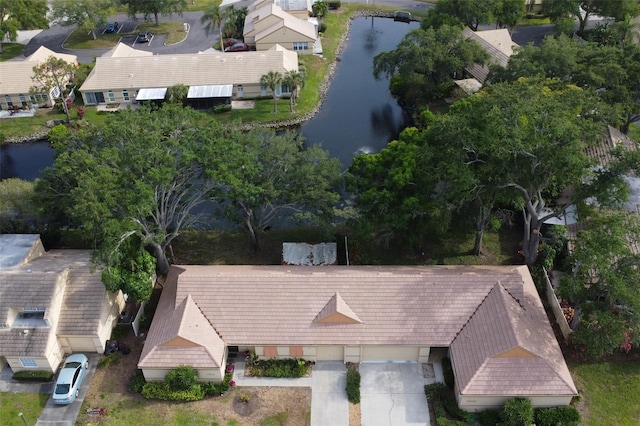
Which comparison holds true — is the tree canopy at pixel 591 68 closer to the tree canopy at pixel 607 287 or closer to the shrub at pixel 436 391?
the tree canopy at pixel 607 287

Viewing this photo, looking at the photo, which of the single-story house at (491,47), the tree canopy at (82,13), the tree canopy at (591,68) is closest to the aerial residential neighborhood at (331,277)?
the tree canopy at (591,68)

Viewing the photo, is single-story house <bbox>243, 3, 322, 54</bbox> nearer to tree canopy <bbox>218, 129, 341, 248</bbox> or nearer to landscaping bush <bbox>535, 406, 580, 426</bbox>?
tree canopy <bbox>218, 129, 341, 248</bbox>

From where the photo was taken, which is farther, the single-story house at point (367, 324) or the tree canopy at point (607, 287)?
the single-story house at point (367, 324)

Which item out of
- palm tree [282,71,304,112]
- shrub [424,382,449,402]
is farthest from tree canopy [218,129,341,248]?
palm tree [282,71,304,112]

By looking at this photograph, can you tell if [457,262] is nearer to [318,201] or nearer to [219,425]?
[318,201]

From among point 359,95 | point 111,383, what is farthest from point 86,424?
point 359,95

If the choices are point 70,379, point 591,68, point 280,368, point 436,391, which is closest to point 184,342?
point 280,368
